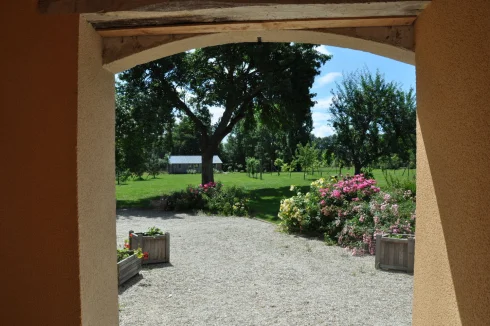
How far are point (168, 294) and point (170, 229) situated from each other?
18.1 ft

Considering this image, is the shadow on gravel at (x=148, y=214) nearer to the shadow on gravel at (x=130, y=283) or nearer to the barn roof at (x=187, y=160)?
the shadow on gravel at (x=130, y=283)

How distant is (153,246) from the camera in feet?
23.8

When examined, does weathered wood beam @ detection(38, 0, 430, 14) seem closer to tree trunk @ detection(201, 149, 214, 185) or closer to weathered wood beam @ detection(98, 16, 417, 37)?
weathered wood beam @ detection(98, 16, 417, 37)

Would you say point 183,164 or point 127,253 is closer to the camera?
point 127,253

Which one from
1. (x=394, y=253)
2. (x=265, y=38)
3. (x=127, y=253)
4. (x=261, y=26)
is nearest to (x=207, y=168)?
(x=127, y=253)

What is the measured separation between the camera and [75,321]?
7.79 ft

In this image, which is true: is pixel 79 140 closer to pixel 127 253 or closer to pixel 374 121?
pixel 127 253

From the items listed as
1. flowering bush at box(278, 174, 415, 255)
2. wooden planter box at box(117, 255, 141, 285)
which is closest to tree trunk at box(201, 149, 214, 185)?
flowering bush at box(278, 174, 415, 255)

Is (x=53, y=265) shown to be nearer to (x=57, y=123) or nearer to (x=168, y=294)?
(x=57, y=123)

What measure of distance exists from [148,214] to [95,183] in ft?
40.0

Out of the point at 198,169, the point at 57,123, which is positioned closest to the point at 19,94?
the point at 57,123

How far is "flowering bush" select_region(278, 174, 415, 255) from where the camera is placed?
26.6 feet

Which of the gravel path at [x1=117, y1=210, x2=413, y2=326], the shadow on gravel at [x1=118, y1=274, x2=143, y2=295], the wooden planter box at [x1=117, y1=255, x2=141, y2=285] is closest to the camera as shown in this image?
the gravel path at [x1=117, y1=210, x2=413, y2=326]

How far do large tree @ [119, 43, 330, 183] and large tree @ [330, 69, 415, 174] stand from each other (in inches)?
83.4
